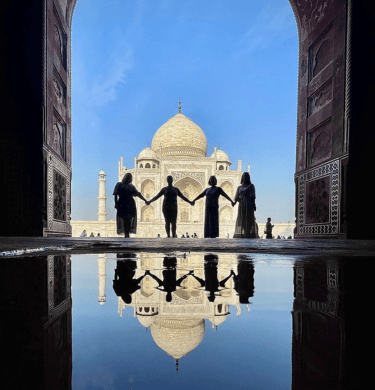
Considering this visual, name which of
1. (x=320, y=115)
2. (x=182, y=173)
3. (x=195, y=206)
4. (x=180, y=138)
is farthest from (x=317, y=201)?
(x=180, y=138)

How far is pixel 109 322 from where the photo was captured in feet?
1.19

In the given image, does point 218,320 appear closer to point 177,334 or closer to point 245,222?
point 177,334

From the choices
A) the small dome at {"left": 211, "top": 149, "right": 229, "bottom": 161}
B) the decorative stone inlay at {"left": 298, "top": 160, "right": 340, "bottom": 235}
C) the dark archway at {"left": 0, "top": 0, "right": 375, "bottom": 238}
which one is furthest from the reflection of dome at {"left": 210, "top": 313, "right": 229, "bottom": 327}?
the small dome at {"left": 211, "top": 149, "right": 229, "bottom": 161}

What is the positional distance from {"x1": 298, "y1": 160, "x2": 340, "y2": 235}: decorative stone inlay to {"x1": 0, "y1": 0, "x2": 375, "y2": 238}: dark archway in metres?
0.01

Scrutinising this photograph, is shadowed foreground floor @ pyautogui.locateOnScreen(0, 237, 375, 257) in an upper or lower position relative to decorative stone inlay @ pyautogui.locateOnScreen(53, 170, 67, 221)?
lower

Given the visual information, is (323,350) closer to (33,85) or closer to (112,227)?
(33,85)

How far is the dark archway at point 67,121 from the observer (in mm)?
4004

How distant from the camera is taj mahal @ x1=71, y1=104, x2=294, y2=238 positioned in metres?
18.4

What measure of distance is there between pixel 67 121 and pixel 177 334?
5.76 metres

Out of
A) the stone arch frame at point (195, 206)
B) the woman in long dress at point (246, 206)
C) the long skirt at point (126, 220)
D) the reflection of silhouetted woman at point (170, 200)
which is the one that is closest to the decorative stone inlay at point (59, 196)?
the long skirt at point (126, 220)

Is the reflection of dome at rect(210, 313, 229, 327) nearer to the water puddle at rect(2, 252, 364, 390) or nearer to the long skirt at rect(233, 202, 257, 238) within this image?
the water puddle at rect(2, 252, 364, 390)

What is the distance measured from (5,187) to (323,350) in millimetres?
4345

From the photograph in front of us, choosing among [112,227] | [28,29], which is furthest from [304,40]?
[112,227]

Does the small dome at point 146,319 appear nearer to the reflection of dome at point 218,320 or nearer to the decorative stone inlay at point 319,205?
the reflection of dome at point 218,320
